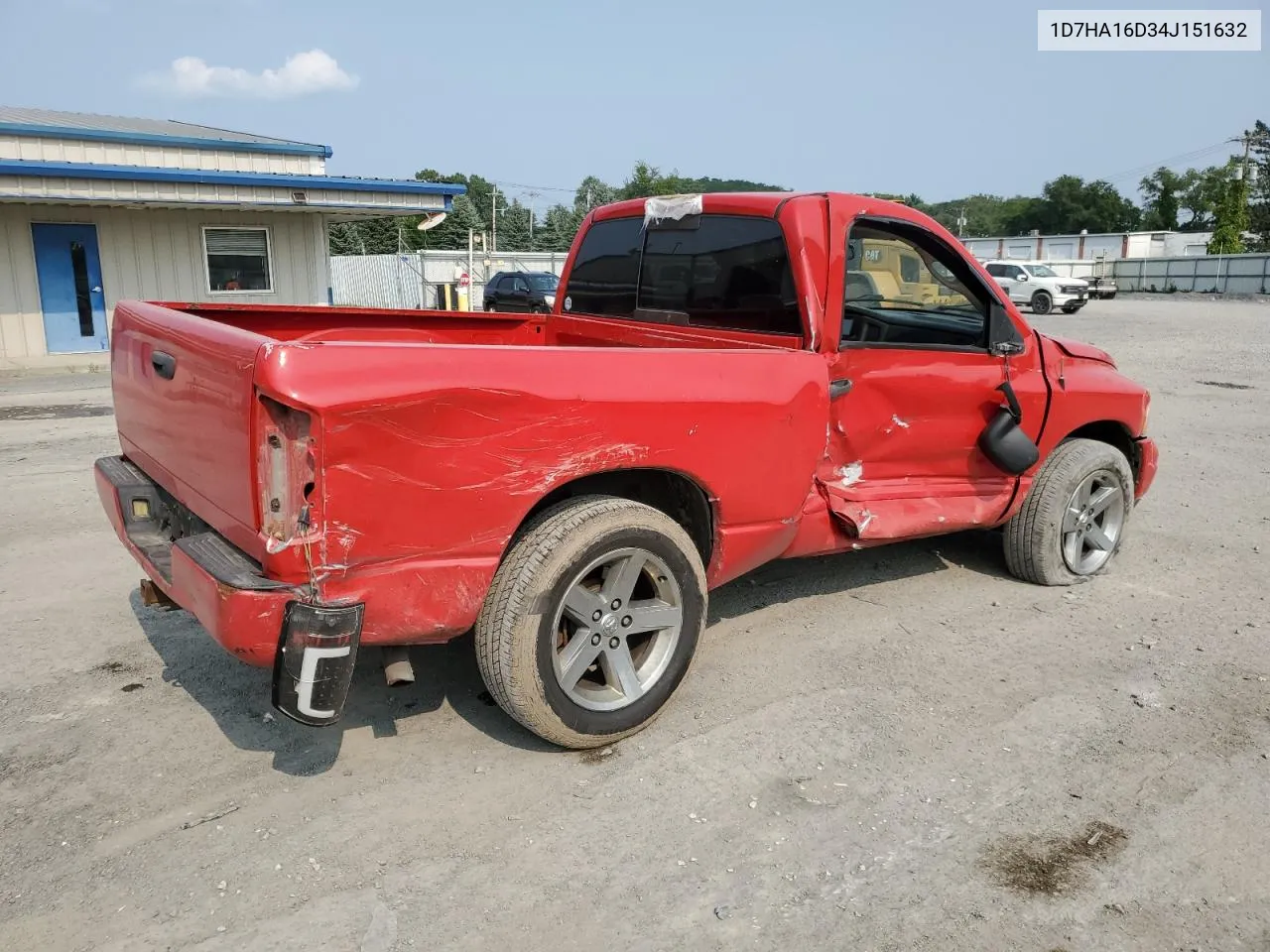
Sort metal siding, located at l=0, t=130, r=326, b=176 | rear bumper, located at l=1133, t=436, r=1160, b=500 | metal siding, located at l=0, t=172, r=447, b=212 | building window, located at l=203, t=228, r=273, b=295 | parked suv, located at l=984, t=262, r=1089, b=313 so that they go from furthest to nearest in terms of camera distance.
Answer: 1. parked suv, located at l=984, t=262, r=1089, b=313
2. building window, located at l=203, t=228, r=273, b=295
3. metal siding, located at l=0, t=130, r=326, b=176
4. metal siding, located at l=0, t=172, r=447, b=212
5. rear bumper, located at l=1133, t=436, r=1160, b=500

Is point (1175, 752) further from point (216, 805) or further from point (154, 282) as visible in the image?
point (154, 282)

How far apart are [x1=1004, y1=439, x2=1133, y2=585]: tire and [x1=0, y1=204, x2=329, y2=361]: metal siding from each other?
570 inches

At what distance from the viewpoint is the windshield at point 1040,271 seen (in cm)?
3259

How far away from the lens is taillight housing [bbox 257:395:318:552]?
2.60m

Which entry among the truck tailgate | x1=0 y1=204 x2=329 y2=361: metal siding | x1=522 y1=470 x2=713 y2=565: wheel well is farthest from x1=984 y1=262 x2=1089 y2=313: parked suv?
the truck tailgate

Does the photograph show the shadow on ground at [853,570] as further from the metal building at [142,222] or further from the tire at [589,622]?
the metal building at [142,222]

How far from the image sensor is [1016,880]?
2.71m

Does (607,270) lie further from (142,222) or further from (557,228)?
(557,228)

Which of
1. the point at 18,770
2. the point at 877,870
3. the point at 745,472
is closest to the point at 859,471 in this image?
the point at 745,472

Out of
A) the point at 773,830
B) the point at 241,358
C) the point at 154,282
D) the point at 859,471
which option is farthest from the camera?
the point at 154,282

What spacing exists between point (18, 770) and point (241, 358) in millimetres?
1680

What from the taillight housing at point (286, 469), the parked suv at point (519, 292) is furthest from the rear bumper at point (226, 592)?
the parked suv at point (519, 292)

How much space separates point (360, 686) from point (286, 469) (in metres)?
1.48

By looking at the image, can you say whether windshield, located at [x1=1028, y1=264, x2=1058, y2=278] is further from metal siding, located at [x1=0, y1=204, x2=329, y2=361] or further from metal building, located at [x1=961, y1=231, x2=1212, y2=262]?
metal building, located at [x1=961, y1=231, x2=1212, y2=262]
